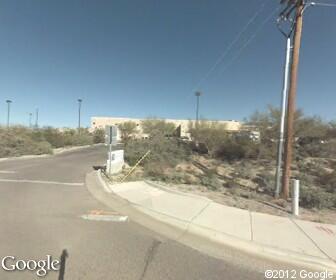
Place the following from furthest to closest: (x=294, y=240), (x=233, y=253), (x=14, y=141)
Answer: (x=14, y=141) → (x=294, y=240) → (x=233, y=253)

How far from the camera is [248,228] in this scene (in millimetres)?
6074

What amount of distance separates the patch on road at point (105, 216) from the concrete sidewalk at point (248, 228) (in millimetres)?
775

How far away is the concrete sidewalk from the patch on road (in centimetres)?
77

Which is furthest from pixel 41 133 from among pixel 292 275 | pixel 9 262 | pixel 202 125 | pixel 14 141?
pixel 292 275

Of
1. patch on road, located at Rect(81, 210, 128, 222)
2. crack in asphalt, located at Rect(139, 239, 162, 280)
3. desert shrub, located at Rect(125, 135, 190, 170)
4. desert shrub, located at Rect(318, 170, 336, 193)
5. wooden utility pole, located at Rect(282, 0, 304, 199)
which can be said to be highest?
wooden utility pole, located at Rect(282, 0, 304, 199)

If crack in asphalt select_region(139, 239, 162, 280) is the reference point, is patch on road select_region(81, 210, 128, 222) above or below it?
below

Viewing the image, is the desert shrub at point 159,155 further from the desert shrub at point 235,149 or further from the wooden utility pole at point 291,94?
the wooden utility pole at point 291,94

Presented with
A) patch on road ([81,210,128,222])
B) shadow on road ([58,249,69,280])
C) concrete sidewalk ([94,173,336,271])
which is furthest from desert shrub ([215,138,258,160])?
shadow on road ([58,249,69,280])

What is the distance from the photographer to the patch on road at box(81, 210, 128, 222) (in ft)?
21.6

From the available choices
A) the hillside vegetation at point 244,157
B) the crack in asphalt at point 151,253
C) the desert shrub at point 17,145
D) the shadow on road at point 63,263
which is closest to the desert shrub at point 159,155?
the hillside vegetation at point 244,157

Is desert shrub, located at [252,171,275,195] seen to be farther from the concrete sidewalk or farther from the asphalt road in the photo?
the asphalt road

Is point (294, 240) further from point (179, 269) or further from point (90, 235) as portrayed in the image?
point (90, 235)

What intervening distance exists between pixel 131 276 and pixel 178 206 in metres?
3.86

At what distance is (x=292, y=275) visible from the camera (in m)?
4.28
